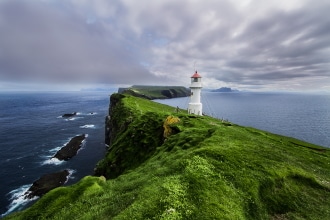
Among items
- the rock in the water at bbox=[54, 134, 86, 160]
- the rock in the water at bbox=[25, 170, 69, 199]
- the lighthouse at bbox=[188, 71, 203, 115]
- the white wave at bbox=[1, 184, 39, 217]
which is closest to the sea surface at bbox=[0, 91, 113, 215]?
the white wave at bbox=[1, 184, 39, 217]

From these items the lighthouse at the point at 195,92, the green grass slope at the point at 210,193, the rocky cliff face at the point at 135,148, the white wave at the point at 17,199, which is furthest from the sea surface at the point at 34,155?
the green grass slope at the point at 210,193

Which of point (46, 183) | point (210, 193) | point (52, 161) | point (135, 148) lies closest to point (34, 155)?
point (52, 161)

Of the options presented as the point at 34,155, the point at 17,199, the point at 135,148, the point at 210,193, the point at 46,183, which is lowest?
the point at 17,199

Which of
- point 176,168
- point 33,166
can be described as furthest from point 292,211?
point 33,166

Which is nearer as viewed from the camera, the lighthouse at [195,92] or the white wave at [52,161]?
the lighthouse at [195,92]

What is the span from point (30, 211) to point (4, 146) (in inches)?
3215

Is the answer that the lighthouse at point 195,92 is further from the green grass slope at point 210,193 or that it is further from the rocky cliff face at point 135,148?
the green grass slope at point 210,193

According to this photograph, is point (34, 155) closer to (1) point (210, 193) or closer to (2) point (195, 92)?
(2) point (195, 92)

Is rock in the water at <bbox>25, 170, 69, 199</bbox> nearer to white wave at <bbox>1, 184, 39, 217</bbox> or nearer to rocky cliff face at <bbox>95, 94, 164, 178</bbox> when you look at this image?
white wave at <bbox>1, 184, 39, 217</bbox>

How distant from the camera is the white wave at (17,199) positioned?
141 ft

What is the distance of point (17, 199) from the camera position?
152 ft

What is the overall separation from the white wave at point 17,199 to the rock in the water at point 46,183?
3.26 ft

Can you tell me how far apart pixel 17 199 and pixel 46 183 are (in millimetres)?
6746

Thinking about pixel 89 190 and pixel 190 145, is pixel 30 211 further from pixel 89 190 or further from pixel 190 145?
pixel 190 145
